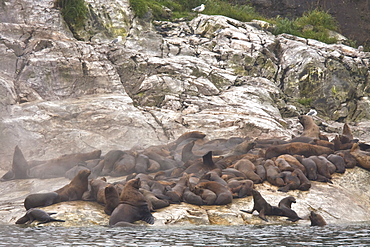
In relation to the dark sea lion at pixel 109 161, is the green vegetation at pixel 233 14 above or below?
above

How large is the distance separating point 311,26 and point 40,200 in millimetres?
19469

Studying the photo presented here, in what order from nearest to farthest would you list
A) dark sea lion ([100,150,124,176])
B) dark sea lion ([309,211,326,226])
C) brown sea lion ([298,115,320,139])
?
dark sea lion ([309,211,326,226]) < dark sea lion ([100,150,124,176]) < brown sea lion ([298,115,320,139])

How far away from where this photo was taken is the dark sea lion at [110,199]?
762 cm

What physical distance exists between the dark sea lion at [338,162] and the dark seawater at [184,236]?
3.99m

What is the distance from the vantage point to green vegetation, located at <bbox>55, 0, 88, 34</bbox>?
17578mm

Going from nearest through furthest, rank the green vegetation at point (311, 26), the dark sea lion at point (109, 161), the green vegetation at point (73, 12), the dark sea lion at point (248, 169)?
the dark sea lion at point (248, 169)
the dark sea lion at point (109, 161)
the green vegetation at point (73, 12)
the green vegetation at point (311, 26)

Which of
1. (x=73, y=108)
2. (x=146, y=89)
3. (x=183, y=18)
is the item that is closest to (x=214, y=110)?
(x=146, y=89)

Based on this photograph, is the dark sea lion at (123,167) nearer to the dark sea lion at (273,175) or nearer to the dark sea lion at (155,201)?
the dark sea lion at (155,201)

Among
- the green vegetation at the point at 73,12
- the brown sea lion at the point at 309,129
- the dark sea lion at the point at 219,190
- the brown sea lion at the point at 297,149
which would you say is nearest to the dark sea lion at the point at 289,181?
the dark sea lion at the point at 219,190

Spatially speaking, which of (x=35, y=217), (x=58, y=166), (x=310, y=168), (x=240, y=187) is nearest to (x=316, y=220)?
(x=240, y=187)

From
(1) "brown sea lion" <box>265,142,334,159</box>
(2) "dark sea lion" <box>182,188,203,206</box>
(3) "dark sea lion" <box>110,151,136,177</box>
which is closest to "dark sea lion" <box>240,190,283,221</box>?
(2) "dark sea lion" <box>182,188,203,206</box>

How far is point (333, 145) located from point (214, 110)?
4.42 metres

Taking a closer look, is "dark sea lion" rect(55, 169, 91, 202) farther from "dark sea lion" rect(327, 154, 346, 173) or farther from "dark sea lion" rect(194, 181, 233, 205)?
"dark sea lion" rect(327, 154, 346, 173)

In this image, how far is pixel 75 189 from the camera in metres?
8.38
